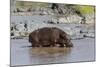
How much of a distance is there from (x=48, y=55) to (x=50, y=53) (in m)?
0.04

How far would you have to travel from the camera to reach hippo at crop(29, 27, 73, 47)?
2.60 m

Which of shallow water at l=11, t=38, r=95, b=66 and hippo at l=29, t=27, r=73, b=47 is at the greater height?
hippo at l=29, t=27, r=73, b=47

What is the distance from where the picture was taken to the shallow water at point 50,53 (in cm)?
250

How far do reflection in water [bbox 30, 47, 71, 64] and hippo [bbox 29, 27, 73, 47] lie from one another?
0.05 meters

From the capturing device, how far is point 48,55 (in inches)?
104

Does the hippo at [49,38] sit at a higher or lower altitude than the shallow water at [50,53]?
higher

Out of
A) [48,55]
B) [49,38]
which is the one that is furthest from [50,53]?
[49,38]

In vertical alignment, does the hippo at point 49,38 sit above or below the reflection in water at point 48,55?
above

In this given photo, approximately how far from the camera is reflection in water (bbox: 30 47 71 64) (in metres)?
2.58

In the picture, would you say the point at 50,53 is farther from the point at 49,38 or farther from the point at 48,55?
the point at 49,38

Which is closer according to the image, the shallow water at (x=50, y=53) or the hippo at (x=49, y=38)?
the shallow water at (x=50, y=53)

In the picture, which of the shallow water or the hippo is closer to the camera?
the shallow water
